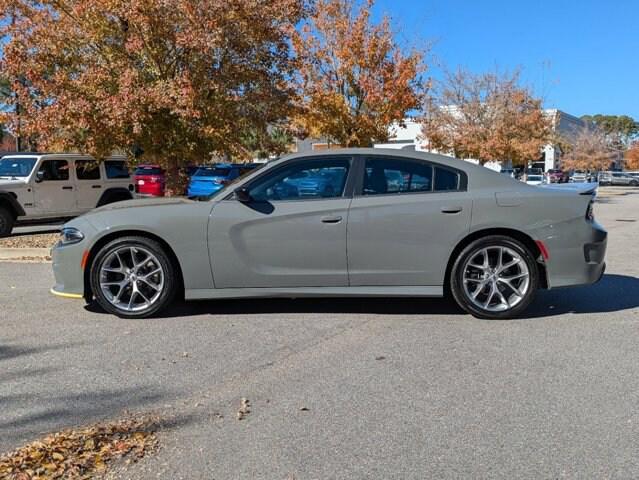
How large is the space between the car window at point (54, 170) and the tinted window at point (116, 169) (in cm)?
87

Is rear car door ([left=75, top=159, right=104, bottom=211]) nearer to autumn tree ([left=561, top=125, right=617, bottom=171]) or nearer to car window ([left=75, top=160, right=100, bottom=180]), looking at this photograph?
car window ([left=75, top=160, right=100, bottom=180])

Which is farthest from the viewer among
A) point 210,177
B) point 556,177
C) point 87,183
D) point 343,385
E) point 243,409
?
point 556,177

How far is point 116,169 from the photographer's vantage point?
44.0ft

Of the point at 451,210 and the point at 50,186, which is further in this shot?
the point at 50,186

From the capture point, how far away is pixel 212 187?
18.0 metres

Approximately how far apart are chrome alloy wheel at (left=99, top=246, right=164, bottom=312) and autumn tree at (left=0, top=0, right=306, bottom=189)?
4.75 meters

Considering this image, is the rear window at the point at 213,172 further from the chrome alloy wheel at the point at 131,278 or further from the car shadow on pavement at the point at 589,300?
the car shadow on pavement at the point at 589,300

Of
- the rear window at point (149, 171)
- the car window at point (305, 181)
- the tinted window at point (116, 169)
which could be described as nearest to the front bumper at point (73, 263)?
the car window at point (305, 181)

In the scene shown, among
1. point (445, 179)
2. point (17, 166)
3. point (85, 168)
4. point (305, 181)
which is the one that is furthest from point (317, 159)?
point (17, 166)

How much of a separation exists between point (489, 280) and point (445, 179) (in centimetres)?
105

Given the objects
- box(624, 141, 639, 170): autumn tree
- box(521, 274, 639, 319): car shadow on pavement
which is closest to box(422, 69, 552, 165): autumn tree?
box(521, 274, 639, 319): car shadow on pavement

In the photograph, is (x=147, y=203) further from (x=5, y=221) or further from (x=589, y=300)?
(x=5, y=221)

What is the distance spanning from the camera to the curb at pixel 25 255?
937cm

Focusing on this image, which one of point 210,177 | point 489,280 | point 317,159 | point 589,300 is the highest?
point 210,177
